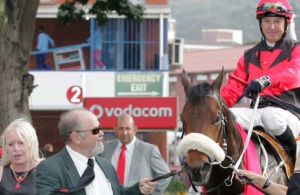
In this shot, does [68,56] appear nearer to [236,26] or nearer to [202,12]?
[236,26]

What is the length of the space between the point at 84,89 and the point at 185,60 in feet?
101

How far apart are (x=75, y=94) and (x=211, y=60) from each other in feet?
92.4

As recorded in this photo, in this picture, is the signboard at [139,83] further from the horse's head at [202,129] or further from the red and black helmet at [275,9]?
the horse's head at [202,129]

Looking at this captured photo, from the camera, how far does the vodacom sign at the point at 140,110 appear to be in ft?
75.1

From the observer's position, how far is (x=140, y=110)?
24578 mm

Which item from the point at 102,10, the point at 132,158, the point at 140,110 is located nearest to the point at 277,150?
the point at 132,158

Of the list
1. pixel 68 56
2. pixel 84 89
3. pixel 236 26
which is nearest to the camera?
pixel 84 89

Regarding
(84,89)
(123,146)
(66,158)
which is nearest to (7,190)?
(66,158)

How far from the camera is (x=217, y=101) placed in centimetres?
802

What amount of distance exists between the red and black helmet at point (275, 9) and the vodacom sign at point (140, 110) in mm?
13743

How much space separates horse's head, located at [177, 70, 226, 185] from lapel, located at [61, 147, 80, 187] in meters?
0.82

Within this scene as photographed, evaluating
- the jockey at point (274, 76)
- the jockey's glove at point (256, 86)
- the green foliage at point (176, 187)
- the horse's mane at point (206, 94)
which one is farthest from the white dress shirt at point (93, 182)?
the green foliage at point (176, 187)

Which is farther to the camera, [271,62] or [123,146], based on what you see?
[123,146]

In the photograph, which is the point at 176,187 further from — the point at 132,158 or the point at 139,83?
the point at 139,83
